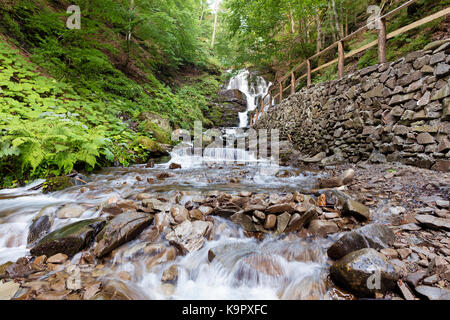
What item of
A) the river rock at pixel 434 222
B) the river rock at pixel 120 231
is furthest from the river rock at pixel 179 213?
the river rock at pixel 434 222

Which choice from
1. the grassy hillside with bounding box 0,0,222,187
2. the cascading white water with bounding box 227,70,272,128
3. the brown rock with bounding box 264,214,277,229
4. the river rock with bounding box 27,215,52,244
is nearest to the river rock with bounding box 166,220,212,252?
the brown rock with bounding box 264,214,277,229

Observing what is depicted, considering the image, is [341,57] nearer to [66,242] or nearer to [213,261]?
[213,261]

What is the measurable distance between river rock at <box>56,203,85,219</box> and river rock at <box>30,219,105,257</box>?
559 mm

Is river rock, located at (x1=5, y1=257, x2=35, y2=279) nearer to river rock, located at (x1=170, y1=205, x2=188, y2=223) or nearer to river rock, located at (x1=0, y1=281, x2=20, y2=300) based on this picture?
river rock, located at (x1=0, y1=281, x2=20, y2=300)

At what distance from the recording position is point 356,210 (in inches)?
98.1

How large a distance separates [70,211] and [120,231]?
1158 millimetres

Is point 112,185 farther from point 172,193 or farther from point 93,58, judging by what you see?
point 93,58

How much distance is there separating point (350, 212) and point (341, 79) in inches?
195

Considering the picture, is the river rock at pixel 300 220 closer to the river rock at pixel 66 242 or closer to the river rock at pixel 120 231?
the river rock at pixel 120 231

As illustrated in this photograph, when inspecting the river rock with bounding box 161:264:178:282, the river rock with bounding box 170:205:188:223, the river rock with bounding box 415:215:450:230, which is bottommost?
the river rock with bounding box 161:264:178:282

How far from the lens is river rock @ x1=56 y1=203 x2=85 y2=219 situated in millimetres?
2641

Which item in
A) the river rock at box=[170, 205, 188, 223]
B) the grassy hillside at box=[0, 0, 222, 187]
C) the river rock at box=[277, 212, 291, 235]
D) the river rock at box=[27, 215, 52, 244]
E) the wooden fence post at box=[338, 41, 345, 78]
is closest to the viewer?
the river rock at box=[27, 215, 52, 244]

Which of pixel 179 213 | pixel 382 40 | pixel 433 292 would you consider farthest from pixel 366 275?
pixel 382 40

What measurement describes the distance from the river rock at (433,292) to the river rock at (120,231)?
2.65 metres
